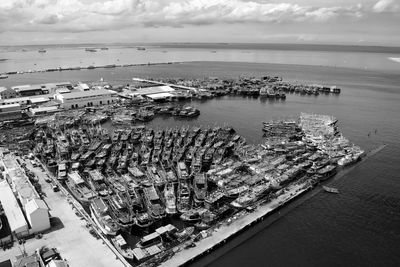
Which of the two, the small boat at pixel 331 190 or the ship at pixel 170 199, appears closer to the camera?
the ship at pixel 170 199

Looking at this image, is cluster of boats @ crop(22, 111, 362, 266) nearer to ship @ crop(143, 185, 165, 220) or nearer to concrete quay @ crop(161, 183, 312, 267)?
ship @ crop(143, 185, 165, 220)

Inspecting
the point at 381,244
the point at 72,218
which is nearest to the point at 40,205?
the point at 72,218

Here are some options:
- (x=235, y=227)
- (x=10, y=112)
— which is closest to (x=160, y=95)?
(x=10, y=112)

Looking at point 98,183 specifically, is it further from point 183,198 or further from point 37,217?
point 183,198

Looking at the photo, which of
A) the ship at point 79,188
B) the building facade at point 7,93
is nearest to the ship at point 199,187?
the ship at point 79,188

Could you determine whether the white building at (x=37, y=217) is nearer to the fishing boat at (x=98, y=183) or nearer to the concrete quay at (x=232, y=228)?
the fishing boat at (x=98, y=183)

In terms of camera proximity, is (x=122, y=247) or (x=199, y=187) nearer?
(x=122, y=247)
